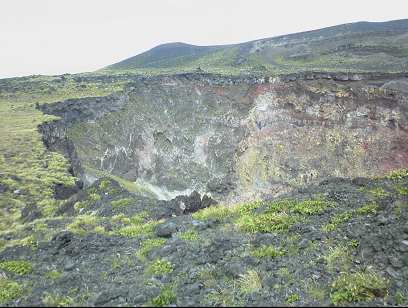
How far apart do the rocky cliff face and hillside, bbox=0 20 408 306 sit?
21 centimetres

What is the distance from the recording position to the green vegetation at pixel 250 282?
11.6 metres

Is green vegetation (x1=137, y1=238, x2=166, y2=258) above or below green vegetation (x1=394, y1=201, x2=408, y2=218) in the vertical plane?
below

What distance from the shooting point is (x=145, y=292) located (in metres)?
11.3

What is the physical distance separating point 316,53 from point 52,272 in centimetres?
9744

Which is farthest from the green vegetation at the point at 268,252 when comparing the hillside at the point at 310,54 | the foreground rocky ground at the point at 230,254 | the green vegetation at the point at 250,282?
the hillside at the point at 310,54

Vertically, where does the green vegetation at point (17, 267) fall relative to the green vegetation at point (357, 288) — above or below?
below

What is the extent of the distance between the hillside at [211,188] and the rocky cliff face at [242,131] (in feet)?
0.68

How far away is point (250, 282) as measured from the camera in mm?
11969

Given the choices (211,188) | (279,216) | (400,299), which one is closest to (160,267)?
(279,216)

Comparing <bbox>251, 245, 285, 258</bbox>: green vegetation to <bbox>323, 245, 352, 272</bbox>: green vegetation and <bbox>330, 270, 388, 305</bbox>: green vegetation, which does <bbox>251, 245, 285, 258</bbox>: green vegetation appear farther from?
<bbox>330, 270, 388, 305</bbox>: green vegetation

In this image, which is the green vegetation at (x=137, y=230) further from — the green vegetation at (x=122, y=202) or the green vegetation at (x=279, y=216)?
the green vegetation at (x=279, y=216)

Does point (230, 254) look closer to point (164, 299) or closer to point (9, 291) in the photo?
point (164, 299)

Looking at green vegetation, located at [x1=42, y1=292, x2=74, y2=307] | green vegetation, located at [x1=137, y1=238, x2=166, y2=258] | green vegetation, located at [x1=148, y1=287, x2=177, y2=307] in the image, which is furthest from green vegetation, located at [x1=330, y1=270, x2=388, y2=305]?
green vegetation, located at [x1=137, y1=238, x2=166, y2=258]

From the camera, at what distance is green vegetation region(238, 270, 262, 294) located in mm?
11648
